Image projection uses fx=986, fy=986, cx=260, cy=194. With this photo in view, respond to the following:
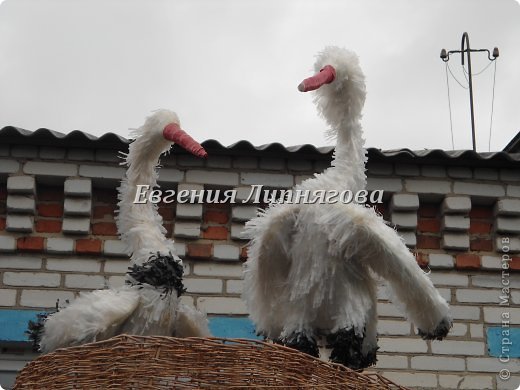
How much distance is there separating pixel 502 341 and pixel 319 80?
196cm

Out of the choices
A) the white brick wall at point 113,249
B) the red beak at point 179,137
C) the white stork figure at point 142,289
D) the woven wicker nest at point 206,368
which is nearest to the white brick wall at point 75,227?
the white brick wall at point 113,249

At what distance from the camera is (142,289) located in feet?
11.0

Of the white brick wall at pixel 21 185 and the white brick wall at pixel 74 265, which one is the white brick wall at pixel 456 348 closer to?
the white brick wall at pixel 74 265

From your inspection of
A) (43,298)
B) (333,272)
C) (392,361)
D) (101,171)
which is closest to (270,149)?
(101,171)

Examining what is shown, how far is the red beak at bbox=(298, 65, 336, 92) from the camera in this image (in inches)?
130

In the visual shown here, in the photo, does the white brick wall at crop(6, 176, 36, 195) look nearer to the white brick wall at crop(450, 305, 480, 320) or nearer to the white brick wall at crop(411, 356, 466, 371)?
the white brick wall at crop(411, 356, 466, 371)

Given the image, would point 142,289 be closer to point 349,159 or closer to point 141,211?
point 141,211

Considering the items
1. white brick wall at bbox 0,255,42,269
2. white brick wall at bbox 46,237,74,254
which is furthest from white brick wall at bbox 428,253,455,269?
white brick wall at bbox 0,255,42,269

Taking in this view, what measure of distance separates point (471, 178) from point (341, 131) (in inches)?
61.2

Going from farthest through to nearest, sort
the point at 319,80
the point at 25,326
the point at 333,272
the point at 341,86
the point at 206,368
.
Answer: the point at 25,326
the point at 341,86
the point at 319,80
the point at 333,272
the point at 206,368

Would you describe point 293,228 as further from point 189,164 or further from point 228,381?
point 189,164

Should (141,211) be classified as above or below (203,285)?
above

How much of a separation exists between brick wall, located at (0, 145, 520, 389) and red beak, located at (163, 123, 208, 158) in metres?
0.99

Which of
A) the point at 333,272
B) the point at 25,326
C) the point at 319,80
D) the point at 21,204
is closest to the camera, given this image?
the point at 333,272
